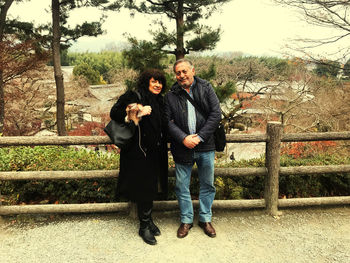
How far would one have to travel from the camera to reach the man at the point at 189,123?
2711 mm

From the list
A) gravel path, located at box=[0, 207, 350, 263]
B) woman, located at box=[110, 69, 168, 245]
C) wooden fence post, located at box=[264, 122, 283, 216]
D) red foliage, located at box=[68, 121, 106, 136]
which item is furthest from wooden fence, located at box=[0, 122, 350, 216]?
red foliage, located at box=[68, 121, 106, 136]

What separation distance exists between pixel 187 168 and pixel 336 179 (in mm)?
2276

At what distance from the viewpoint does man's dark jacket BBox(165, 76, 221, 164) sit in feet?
9.00

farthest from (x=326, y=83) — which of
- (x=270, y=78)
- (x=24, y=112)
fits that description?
(x=24, y=112)

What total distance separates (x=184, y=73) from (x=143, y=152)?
0.87 meters

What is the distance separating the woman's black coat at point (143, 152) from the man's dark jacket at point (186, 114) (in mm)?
107

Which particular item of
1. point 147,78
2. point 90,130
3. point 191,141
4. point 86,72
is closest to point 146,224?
point 191,141

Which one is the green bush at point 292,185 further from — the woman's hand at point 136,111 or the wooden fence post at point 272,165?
the woman's hand at point 136,111

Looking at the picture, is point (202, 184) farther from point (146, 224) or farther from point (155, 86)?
point (155, 86)

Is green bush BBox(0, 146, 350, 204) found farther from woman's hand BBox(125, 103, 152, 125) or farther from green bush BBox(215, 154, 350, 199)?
woman's hand BBox(125, 103, 152, 125)

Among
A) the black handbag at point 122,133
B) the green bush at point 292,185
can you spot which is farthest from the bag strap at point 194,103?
the green bush at point 292,185

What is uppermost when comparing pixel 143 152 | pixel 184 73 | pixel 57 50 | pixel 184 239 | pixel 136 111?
pixel 57 50

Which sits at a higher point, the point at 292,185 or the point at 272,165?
the point at 272,165

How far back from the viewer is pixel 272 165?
3340 mm
